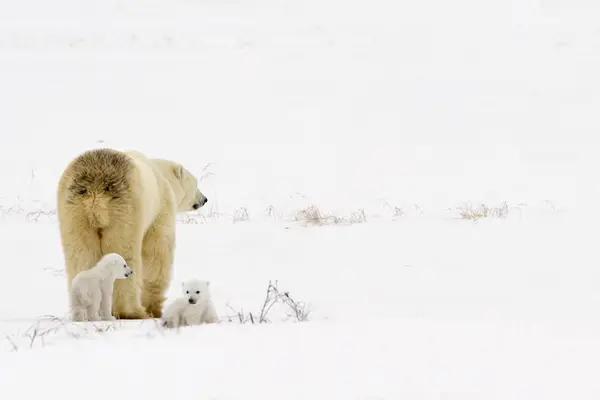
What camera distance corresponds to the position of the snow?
142 inches

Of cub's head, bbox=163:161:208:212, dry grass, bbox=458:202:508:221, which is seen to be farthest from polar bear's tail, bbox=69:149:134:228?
dry grass, bbox=458:202:508:221

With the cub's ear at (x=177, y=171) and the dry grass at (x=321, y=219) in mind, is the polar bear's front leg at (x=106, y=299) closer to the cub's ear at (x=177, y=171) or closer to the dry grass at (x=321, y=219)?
the cub's ear at (x=177, y=171)

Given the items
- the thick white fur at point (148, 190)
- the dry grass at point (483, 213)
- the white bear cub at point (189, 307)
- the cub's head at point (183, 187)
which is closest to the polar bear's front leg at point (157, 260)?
the thick white fur at point (148, 190)

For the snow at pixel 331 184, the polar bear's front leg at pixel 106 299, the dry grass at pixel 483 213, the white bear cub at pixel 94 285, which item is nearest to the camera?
the snow at pixel 331 184

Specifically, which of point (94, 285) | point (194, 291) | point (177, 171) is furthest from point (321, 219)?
point (194, 291)

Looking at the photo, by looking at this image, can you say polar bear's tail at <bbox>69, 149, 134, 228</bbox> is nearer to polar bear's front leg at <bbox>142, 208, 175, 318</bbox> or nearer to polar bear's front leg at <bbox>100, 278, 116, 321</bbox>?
polar bear's front leg at <bbox>100, 278, 116, 321</bbox>

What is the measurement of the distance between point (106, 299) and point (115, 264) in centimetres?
28

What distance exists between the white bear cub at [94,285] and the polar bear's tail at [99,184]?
28 cm

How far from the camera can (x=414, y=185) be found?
13.0 meters

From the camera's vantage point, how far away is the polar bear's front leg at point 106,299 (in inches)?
225

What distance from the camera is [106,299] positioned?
577 cm

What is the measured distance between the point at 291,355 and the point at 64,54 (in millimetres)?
17962

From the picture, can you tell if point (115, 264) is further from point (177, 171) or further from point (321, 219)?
point (321, 219)

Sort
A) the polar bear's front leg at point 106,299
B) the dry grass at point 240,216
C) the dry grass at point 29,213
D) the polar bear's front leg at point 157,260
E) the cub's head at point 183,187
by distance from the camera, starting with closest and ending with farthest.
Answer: the polar bear's front leg at point 106,299
the polar bear's front leg at point 157,260
the cub's head at point 183,187
the dry grass at point 240,216
the dry grass at point 29,213
